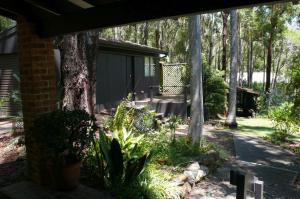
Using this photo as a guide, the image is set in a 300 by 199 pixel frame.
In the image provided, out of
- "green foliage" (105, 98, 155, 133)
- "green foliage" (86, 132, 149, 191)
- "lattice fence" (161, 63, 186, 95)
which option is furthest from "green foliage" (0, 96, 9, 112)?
"green foliage" (86, 132, 149, 191)

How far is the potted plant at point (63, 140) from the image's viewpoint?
411 cm

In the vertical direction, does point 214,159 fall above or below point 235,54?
below

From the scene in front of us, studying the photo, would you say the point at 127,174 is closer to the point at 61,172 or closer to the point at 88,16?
the point at 61,172

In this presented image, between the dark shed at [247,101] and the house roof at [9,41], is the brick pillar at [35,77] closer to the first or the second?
the house roof at [9,41]

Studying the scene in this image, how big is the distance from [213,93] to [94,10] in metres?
11.5

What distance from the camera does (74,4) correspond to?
4.38 metres

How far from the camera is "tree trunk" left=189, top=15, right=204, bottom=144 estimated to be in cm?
776

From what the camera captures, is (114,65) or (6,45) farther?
(114,65)

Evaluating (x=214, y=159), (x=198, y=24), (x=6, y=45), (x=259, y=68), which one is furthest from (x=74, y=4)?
(x=259, y=68)

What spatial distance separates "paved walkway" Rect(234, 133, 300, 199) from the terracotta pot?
10.5 ft

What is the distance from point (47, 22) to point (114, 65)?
10946 mm

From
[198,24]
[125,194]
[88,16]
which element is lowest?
[125,194]

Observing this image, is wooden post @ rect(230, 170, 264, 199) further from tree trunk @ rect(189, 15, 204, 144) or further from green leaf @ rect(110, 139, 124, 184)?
tree trunk @ rect(189, 15, 204, 144)

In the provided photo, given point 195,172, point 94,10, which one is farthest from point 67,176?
point 195,172
